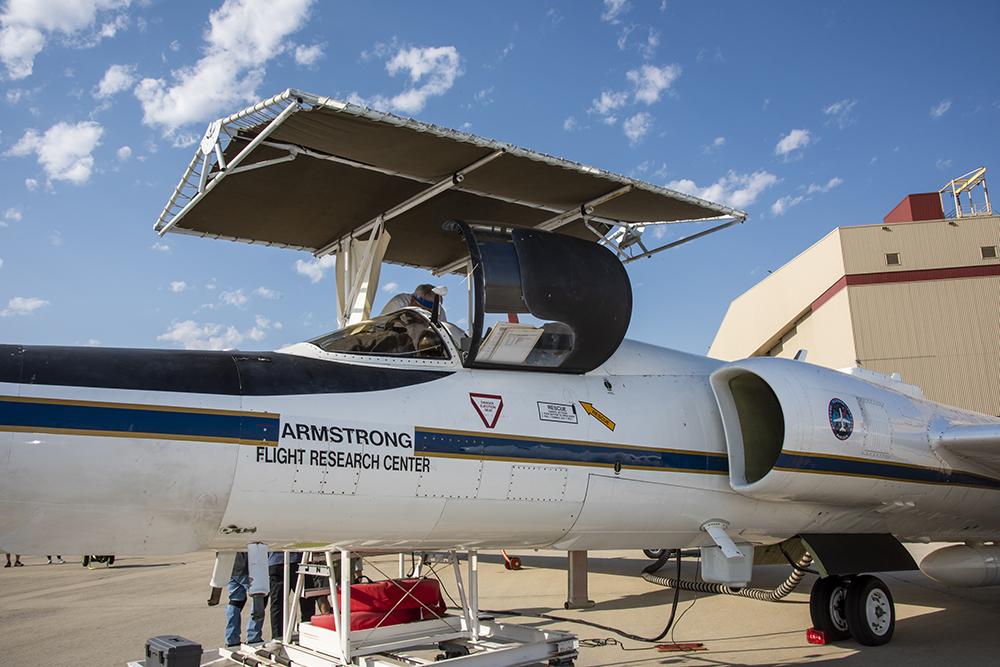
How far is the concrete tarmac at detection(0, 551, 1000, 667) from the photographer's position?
6488mm

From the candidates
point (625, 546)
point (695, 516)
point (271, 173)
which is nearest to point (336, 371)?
point (625, 546)

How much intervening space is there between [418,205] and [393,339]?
4252 millimetres

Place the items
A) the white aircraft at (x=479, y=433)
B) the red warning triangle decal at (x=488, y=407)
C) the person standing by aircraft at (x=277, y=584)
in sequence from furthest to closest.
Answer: the person standing by aircraft at (x=277, y=584)
the red warning triangle decal at (x=488, y=407)
the white aircraft at (x=479, y=433)

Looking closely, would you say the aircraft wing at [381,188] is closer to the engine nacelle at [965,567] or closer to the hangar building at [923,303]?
the engine nacelle at [965,567]

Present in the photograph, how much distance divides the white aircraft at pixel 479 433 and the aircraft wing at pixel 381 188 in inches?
1.7

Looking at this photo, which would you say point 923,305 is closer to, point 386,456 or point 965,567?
point 965,567

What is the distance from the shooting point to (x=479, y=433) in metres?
4.39

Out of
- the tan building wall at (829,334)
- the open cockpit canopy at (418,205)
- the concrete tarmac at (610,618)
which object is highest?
the tan building wall at (829,334)

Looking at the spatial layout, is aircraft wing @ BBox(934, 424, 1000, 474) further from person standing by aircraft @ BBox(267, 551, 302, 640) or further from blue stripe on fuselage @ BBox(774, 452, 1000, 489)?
person standing by aircraft @ BBox(267, 551, 302, 640)

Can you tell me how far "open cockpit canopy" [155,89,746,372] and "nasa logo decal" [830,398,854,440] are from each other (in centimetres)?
189

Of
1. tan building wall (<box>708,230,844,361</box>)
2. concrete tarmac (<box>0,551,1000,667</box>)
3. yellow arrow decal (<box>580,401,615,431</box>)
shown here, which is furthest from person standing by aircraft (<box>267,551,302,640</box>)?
tan building wall (<box>708,230,844,361</box>)

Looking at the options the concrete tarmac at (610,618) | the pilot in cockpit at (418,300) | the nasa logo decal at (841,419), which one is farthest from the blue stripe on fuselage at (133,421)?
the nasa logo decal at (841,419)

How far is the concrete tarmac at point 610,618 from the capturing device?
21.3 feet

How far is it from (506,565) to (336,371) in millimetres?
10705
